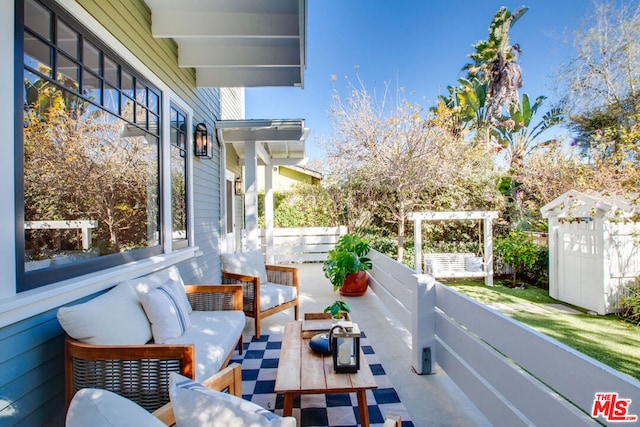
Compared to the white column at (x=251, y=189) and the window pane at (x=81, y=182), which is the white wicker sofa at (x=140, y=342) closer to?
the window pane at (x=81, y=182)

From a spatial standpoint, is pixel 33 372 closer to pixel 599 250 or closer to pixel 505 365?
pixel 505 365

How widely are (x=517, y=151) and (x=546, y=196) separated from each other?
604 cm

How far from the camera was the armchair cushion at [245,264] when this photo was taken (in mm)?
3826

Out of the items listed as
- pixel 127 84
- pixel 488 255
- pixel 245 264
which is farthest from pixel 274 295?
pixel 488 255

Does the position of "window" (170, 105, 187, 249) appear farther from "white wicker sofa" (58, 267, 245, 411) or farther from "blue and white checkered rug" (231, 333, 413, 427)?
"blue and white checkered rug" (231, 333, 413, 427)

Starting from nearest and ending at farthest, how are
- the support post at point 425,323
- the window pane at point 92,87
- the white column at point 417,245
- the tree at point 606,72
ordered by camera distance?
the window pane at point 92,87 < the support post at point 425,323 < the white column at point 417,245 < the tree at point 606,72

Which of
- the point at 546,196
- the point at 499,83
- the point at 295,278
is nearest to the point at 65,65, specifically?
the point at 295,278

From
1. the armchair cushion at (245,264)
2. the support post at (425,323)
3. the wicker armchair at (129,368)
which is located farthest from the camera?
the armchair cushion at (245,264)

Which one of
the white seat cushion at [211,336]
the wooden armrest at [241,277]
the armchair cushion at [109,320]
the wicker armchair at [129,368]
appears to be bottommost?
the white seat cushion at [211,336]

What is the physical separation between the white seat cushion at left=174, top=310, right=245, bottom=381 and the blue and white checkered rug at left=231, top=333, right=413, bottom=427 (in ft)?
1.25

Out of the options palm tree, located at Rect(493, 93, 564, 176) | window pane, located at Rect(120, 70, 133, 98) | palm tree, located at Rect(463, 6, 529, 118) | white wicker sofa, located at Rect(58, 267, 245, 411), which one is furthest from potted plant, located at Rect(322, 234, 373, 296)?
palm tree, located at Rect(463, 6, 529, 118)

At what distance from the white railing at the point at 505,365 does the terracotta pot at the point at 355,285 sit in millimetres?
2113

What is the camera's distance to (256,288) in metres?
3.31

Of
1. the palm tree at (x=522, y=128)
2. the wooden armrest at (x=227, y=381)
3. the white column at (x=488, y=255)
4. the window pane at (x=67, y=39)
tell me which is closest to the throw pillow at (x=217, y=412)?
the wooden armrest at (x=227, y=381)
